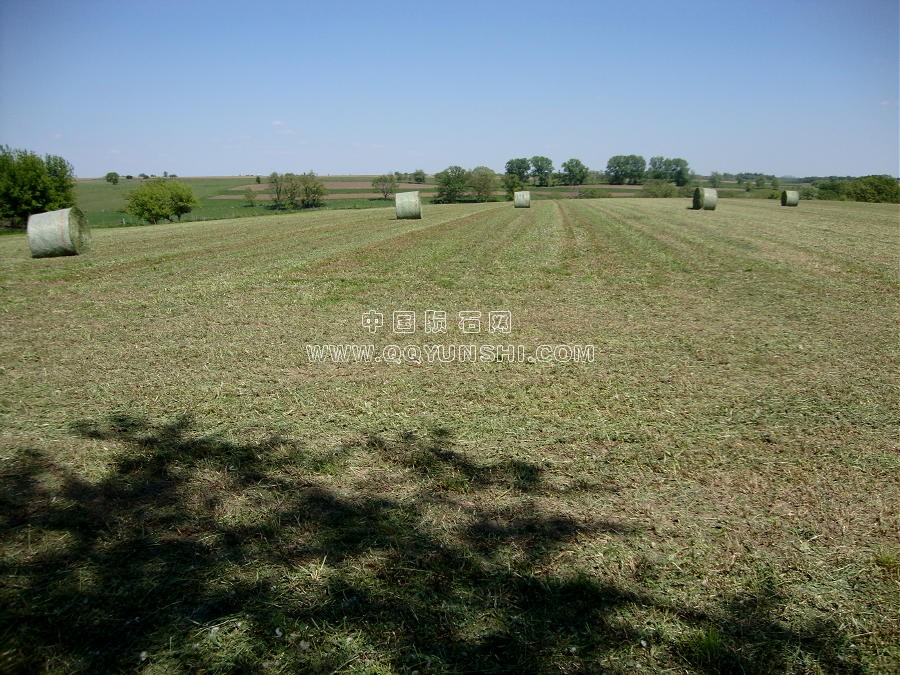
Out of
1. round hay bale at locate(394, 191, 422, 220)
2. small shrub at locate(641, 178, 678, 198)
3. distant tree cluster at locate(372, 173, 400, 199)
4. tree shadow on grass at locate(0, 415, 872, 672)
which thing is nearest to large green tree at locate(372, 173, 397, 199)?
distant tree cluster at locate(372, 173, 400, 199)

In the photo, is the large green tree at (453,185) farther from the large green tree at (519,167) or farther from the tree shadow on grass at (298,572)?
the tree shadow on grass at (298,572)

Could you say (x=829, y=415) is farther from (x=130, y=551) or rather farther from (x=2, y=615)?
(x=2, y=615)

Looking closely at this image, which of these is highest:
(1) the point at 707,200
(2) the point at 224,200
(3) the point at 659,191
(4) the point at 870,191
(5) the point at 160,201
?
(3) the point at 659,191

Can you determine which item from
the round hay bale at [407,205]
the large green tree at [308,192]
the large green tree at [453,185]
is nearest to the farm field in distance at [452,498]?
the round hay bale at [407,205]

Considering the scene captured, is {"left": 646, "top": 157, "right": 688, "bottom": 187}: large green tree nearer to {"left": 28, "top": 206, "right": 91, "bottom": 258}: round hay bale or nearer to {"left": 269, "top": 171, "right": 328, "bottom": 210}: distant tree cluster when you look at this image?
{"left": 269, "top": 171, "right": 328, "bottom": 210}: distant tree cluster

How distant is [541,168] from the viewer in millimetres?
129750

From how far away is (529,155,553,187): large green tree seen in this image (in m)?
127

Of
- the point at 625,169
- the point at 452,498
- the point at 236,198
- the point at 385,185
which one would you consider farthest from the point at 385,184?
the point at 452,498

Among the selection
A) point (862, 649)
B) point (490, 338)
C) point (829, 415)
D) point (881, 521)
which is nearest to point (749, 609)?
point (862, 649)

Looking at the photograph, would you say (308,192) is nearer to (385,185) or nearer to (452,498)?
(385,185)

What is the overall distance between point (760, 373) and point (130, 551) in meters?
6.89

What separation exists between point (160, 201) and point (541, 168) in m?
96.0

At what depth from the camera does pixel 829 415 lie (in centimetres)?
512

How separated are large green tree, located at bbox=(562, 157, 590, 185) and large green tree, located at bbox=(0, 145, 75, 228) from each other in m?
103
